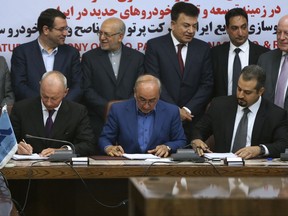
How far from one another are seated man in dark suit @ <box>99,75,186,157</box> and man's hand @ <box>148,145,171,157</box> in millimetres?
158

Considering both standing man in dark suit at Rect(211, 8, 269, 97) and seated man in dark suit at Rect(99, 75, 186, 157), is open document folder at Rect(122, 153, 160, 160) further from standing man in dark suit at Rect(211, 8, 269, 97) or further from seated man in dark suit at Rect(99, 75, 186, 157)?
standing man in dark suit at Rect(211, 8, 269, 97)

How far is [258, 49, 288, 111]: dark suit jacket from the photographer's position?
6.26 metres

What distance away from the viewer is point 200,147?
5273 mm

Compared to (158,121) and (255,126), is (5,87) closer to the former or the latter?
(158,121)

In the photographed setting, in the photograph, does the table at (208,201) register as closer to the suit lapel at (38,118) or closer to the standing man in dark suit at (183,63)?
the suit lapel at (38,118)

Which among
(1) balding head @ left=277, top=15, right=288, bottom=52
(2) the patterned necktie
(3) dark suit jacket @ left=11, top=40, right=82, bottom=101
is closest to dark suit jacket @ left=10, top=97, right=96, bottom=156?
(3) dark suit jacket @ left=11, top=40, right=82, bottom=101

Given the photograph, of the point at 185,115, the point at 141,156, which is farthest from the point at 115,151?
the point at 185,115

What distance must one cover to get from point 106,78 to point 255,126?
1662mm

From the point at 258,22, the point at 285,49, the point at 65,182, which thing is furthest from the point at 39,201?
the point at 258,22

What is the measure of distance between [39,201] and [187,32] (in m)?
2.42

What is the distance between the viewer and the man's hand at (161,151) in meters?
5.22

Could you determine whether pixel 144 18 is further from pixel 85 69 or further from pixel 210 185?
pixel 210 185

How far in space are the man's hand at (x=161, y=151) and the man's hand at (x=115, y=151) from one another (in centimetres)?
21

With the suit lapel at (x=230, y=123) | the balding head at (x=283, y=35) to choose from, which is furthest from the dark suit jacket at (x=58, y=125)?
the balding head at (x=283, y=35)
